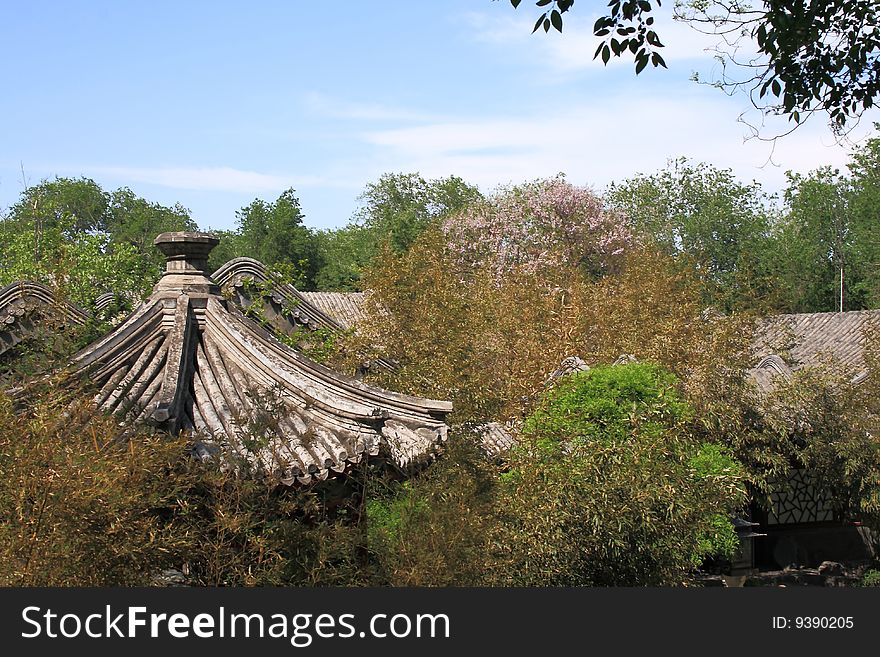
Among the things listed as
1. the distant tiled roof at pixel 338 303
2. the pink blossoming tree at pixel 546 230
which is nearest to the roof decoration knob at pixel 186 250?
the distant tiled roof at pixel 338 303

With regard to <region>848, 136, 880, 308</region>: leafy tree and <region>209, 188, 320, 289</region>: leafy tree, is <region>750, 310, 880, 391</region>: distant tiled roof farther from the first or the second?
<region>209, 188, 320, 289</region>: leafy tree

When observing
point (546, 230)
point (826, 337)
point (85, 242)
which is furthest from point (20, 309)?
point (546, 230)

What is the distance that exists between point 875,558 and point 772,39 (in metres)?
11.8

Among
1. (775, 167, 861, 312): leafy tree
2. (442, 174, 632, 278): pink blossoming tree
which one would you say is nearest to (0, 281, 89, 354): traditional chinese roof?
(442, 174, 632, 278): pink blossoming tree

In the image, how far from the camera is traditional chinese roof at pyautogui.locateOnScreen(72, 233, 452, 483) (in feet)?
15.6

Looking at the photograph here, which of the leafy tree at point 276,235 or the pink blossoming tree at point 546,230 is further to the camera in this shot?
the leafy tree at point 276,235

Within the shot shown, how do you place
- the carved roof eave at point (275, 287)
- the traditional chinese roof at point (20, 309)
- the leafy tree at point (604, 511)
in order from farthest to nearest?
the carved roof eave at point (275, 287)
the traditional chinese roof at point (20, 309)
the leafy tree at point (604, 511)

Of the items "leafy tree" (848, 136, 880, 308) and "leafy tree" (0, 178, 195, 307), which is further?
"leafy tree" (848, 136, 880, 308)

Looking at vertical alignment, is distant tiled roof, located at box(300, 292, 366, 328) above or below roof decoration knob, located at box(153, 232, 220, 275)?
above

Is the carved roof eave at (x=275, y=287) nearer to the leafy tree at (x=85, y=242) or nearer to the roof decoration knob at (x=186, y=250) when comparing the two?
the leafy tree at (x=85, y=242)

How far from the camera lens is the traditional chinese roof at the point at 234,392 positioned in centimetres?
476

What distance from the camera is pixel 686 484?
6.40m

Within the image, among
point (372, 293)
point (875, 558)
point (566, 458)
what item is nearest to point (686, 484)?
point (566, 458)

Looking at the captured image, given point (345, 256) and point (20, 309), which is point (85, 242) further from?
point (345, 256)
